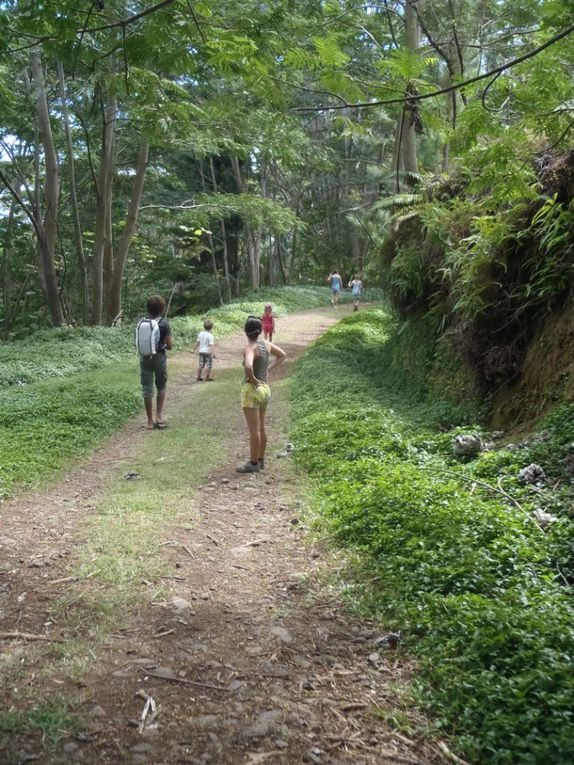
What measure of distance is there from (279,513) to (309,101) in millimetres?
25716

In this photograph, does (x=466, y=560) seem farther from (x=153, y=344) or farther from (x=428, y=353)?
(x=428, y=353)

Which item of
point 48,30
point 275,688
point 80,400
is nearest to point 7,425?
point 80,400

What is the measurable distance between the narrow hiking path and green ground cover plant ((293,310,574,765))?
0.86 ft

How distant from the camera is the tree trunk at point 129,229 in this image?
803 inches

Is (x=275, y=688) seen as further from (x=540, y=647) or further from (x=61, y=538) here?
(x=61, y=538)

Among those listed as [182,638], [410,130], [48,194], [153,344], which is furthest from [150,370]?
[48,194]

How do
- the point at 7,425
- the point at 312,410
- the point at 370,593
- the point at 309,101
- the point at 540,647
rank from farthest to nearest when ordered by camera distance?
the point at 309,101 < the point at 312,410 < the point at 7,425 < the point at 370,593 < the point at 540,647

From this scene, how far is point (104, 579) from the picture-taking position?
14.4 ft

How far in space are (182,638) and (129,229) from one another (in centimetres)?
1926

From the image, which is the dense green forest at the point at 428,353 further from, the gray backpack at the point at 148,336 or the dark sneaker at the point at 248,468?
the gray backpack at the point at 148,336

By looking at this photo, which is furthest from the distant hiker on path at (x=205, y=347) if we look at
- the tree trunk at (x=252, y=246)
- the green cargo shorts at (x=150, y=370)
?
the tree trunk at (x=252, y=246)

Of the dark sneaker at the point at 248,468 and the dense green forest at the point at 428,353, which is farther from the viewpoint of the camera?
the dark sneaker at the point at 248,468

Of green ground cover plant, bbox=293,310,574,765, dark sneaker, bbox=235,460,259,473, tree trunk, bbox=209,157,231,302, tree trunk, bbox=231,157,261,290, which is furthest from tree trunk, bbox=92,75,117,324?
dark sneaker, bbox=235,460,259,473

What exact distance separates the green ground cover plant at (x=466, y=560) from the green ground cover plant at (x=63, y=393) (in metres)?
3.38
